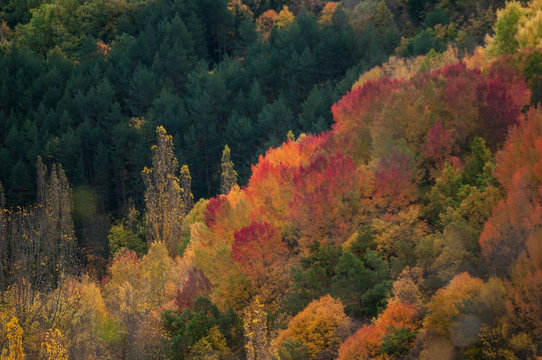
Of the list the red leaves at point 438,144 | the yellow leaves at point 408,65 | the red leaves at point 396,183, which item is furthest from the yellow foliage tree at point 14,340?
the yellow leaves at point 408,65

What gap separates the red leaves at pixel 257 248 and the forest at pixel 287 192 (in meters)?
0.13

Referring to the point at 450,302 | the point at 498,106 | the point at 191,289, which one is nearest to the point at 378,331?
the point at 450,302

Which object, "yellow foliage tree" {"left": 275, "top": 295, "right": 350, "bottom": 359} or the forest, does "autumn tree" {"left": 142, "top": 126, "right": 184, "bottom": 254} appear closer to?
the forest

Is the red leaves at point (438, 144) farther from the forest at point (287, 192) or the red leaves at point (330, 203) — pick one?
the red leaves at point (330, 203)

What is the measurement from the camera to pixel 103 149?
3300 inches

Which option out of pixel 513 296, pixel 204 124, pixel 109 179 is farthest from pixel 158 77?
pixel 513 296

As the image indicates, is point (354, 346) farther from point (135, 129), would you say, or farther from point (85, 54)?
point (85, 54)

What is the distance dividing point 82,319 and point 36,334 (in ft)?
17.2

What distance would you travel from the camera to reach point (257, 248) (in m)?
44.0

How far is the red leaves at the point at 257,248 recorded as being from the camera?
43.6 metres

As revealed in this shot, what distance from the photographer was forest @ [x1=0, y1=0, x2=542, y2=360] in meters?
34.4

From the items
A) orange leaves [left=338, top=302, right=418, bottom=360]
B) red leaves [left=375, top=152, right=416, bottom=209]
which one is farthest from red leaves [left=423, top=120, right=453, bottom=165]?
orange leaves [left=338, top=302, right=418, bottom=360]

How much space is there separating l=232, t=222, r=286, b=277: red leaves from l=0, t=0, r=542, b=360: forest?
13 cm

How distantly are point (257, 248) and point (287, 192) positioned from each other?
6876mm
